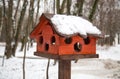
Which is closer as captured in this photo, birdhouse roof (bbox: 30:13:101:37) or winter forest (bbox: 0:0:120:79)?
birdhouse roof (bbox: 30:13:101:37)

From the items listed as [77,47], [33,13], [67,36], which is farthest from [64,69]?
[33,13]

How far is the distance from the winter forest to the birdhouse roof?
699 cm

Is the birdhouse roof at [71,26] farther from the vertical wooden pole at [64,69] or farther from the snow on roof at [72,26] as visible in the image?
the vertical wooden pole at [64,69]

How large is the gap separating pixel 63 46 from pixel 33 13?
1678 cm

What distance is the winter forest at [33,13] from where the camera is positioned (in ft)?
47.1

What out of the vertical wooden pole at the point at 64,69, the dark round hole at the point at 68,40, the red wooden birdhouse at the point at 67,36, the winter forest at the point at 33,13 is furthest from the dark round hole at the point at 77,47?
the winter forest at the point at 33,13

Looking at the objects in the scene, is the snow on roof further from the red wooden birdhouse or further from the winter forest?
the winter forest

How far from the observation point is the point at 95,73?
11.8 m

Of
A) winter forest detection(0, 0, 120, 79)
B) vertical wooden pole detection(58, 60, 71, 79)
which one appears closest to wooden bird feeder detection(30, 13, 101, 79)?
vertical wooden pole detection(58, 60, 71, 79)

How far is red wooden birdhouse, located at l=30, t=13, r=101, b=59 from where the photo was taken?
200 inches

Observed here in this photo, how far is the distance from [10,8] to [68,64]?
36.9ft

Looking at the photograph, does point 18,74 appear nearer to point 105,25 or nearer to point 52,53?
point 52,53

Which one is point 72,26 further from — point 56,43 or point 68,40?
point 56,43

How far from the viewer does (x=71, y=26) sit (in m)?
5.16
